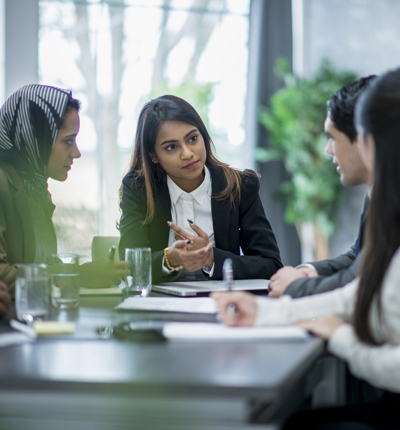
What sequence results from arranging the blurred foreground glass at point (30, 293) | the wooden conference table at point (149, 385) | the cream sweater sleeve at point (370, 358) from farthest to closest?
the blurred foreground glass at point (30, 293)
the cream sweater sleeve at point (370, 358)
the wooden conference table at point (149, 385)

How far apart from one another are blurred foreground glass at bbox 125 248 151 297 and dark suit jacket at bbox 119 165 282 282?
0.55 m

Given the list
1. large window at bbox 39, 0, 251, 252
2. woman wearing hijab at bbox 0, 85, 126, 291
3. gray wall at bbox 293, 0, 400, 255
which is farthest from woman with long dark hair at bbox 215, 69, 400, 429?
gray wall at bbox 293, 0, 400, 255

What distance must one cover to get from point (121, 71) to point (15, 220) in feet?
10.0

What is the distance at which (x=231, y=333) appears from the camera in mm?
962

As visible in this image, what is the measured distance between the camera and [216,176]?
2205 mm

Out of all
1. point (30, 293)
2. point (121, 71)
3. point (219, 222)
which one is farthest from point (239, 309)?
point (121, 71)

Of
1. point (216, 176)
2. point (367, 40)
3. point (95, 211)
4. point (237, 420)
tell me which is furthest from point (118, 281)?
point (367, 40)

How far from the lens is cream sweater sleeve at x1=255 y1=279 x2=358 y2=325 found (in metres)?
1.06

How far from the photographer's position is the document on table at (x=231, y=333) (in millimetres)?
948

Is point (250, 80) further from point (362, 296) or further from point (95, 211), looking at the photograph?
point (362, 296)

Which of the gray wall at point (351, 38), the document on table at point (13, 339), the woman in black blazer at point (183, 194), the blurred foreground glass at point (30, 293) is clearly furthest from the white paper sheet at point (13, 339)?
the gray wall at point (351, 38)

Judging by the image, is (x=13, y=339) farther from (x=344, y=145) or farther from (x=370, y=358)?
(x=344, y=145)

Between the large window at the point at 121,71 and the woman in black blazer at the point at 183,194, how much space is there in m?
2.42

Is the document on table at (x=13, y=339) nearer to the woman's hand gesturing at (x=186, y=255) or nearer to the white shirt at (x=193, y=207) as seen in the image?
the woman's hand gesturing at (x=186, y=255)
